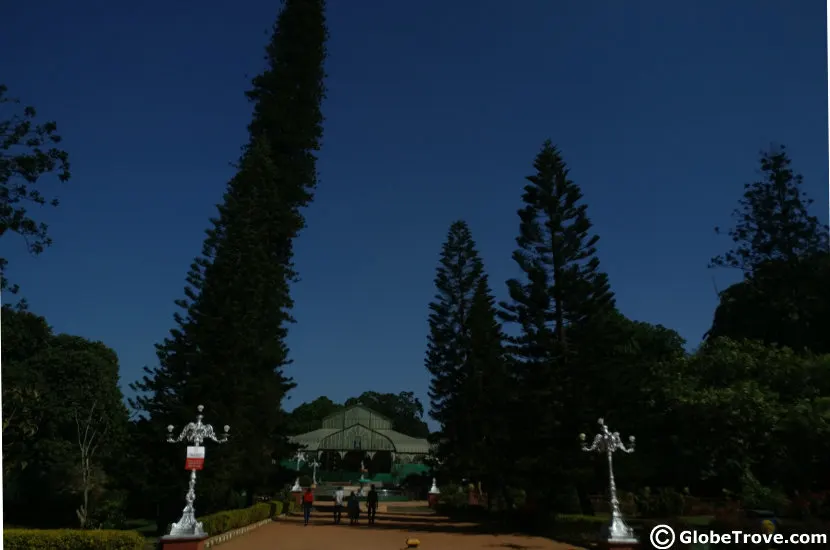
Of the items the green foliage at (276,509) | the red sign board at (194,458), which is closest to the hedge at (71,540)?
the red sign board at (194,458)

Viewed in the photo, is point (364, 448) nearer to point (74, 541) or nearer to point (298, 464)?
point (298, 464)

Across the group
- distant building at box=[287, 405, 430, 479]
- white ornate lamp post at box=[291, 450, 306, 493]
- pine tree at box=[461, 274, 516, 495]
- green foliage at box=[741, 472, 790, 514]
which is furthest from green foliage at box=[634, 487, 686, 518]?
distant building at box=[287, 405, 430, 479]

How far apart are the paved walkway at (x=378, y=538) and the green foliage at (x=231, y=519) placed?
0.38 metres

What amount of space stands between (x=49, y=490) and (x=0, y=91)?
21.3 metres

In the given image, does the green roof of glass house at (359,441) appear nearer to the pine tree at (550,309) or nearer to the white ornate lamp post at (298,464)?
the white ornate lamp post at (298,464)

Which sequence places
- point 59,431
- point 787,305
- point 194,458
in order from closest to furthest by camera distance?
point 194,458 → point 787,305 → point 59,431

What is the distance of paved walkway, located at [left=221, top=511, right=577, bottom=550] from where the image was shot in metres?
14.6

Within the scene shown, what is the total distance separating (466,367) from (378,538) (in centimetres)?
1085

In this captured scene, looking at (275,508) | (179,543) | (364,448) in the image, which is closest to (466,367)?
(275,508)

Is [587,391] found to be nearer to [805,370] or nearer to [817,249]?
[805,370]

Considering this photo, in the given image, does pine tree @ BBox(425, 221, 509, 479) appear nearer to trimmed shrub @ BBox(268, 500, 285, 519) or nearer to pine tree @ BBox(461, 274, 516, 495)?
pine tree @ BBox(461, 274, 516, 495)

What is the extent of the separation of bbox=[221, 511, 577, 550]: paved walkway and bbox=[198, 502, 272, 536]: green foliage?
379 millimetres

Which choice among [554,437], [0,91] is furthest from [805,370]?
[0,91]

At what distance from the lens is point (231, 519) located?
1627 cm
